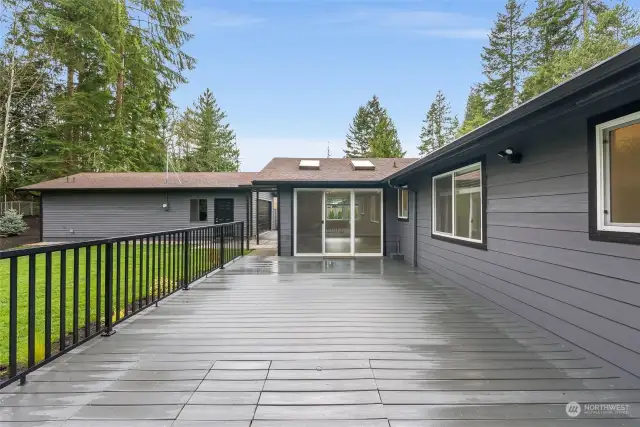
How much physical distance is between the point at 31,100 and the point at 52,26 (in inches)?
141

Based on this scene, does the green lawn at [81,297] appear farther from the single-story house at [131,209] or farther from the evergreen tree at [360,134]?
the evergreen tree at [360,134]

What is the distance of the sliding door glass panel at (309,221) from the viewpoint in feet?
30.9

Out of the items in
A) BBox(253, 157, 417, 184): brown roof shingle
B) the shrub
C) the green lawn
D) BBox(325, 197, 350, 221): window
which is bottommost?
the green lawn

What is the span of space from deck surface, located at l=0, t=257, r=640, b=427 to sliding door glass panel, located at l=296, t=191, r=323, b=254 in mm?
5288

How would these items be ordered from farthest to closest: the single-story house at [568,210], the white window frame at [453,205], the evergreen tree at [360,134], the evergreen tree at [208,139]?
the evergreen tree at [360,134]
the evergreen tree at [208,139]
the white window frame at [453,205]
the single-story house at [568,210]

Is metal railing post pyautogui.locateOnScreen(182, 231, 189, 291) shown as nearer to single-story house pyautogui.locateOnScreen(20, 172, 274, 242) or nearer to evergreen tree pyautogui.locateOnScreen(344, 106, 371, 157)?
single-story house pyautogui.locateOnScreen(20, 172, 274, 242)

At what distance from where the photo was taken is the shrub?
15875 mm

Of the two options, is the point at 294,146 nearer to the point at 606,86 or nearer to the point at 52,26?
the point at 52,26

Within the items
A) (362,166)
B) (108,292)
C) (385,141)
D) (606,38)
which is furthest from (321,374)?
(385,141)

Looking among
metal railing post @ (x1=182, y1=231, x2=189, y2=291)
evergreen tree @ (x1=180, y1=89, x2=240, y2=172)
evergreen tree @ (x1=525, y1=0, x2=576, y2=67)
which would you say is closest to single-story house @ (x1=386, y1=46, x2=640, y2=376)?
metal railing post @ (x1=182, y1=231, x2=189, y2=291)

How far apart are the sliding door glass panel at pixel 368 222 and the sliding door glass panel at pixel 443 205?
3.13 meters

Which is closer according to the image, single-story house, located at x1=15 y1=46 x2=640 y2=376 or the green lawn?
single-story house, located at x1=15 y1=46 x2=640 y2=376

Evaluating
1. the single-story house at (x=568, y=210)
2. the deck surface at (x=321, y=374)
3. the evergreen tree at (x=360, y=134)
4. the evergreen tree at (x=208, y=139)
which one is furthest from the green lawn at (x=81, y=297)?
the evergreen tree at (x=360, y=134)

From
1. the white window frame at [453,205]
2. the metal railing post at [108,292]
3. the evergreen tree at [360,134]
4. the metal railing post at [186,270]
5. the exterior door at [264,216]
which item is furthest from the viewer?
the evergreen tree at [360,134]
